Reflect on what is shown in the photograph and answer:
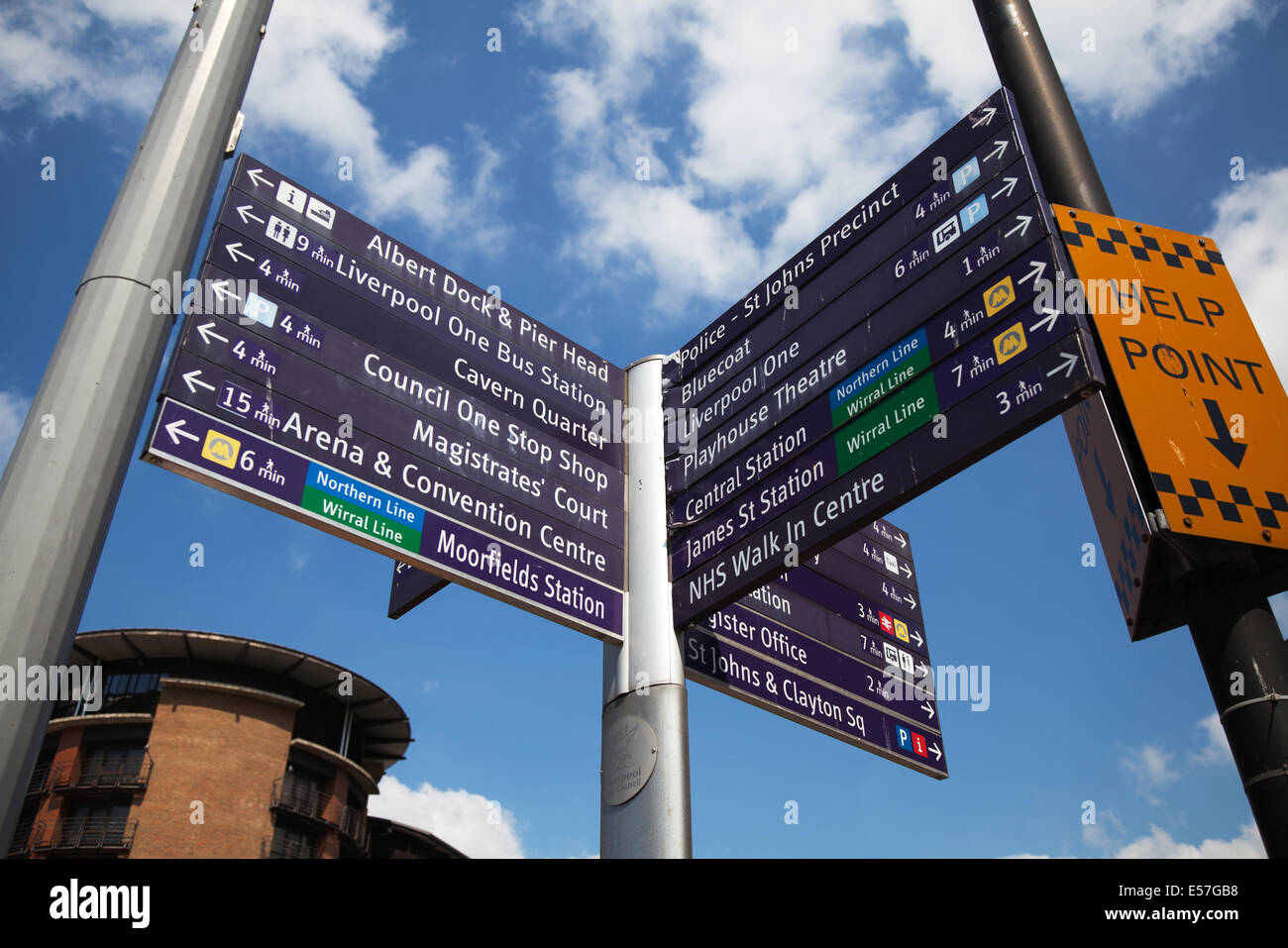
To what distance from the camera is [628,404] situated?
27.5 feet

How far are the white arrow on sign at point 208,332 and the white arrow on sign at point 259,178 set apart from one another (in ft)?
4.43

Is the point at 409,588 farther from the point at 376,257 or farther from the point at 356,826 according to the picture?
the point at 356,826

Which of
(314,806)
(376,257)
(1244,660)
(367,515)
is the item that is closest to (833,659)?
(1244,660)

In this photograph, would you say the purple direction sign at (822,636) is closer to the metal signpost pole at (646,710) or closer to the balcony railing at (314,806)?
the metal signpost pole at (646,710)

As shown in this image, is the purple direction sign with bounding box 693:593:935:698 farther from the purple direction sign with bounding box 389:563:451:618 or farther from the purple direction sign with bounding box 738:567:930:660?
the purple direction sign with bounding box 389:563:451:618

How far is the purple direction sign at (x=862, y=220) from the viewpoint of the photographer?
22.2ft

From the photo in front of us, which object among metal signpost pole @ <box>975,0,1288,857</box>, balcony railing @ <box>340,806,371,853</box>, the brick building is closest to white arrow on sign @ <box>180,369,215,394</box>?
metal signpost pole @ <box>975,0,1288,857</box>

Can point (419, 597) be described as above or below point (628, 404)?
below

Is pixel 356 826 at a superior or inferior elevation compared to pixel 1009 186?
superior

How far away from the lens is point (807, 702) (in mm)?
7289

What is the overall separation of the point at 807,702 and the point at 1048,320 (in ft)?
10.7
